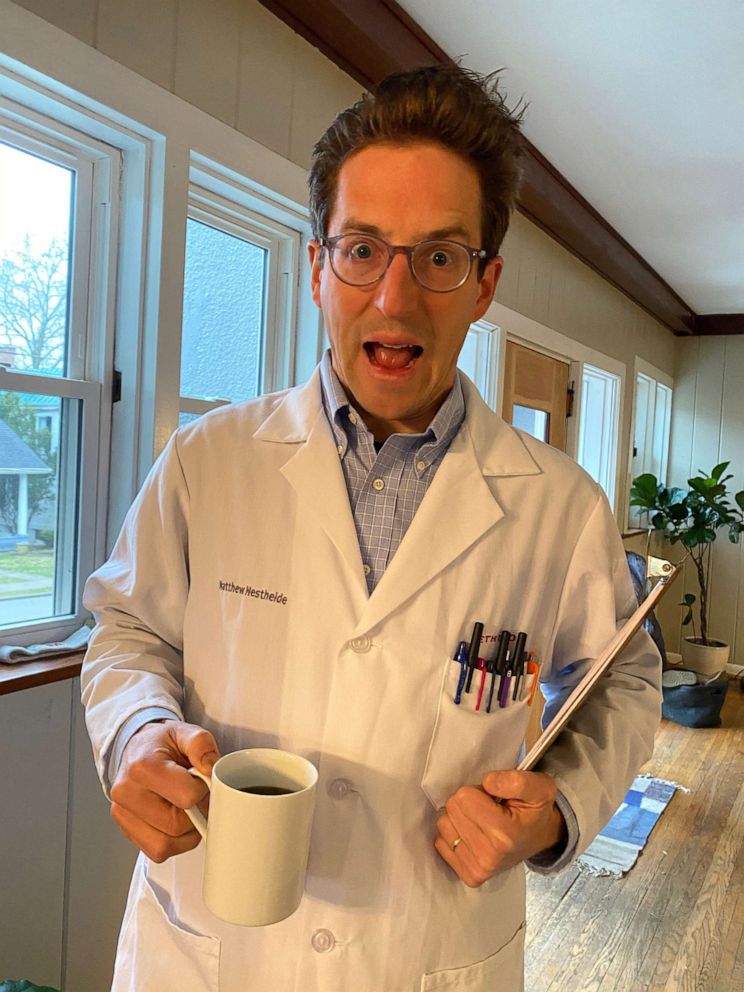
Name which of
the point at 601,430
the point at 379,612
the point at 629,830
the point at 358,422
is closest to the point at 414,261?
the point at 358,422

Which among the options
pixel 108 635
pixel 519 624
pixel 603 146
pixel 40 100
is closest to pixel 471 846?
pixel 519 624

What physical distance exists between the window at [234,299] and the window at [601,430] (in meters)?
2.97

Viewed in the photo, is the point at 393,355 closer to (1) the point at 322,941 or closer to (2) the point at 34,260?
(1) the point at 322,941

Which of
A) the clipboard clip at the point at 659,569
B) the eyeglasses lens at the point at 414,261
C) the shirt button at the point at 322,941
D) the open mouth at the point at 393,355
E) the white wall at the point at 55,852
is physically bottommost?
the white wall at the point at 55,852

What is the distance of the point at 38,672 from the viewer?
141cm

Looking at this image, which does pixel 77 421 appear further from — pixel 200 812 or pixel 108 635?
pixel 200 812

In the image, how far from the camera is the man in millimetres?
868

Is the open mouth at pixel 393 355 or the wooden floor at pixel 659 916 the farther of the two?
the wooden floor at pixel 659 916

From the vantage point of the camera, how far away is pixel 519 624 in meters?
0.95

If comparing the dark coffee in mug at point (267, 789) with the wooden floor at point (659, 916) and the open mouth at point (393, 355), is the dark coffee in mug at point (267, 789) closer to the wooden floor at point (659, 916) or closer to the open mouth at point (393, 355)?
the open mouth at point (393, 355)

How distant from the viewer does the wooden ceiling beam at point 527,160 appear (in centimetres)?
182

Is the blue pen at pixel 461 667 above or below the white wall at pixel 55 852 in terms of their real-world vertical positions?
above

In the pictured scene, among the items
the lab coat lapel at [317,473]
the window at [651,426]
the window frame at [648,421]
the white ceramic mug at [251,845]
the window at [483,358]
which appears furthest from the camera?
the window at [651,426]

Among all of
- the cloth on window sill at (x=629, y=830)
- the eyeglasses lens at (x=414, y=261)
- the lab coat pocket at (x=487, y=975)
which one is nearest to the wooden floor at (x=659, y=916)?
the cloth on window sill at (x=629, y=830)
